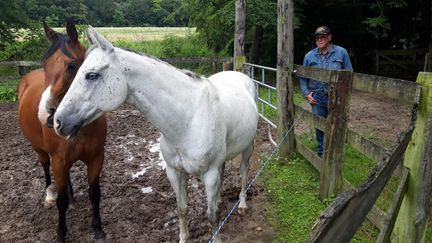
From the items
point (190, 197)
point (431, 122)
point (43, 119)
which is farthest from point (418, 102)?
point (190, 197)

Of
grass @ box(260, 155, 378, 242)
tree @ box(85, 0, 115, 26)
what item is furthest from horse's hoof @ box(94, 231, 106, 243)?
tree @ box(85, 0, 115, 26)

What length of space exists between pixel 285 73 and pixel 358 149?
1.96 metres

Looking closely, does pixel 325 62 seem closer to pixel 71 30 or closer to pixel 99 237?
pixel 71 30

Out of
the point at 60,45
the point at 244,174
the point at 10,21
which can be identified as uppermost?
the point at 10,21

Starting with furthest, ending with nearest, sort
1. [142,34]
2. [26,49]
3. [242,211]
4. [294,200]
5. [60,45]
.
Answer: [142,34]
[26,49]
[294,200]
[242,211]
[60,45]

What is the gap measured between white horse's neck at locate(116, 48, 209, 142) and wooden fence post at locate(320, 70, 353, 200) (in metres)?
1.39

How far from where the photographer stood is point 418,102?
191 centimetres

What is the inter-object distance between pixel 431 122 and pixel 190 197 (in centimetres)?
287

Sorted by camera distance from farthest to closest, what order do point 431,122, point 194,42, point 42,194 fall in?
point 194,42, point 42,194, point 431,122

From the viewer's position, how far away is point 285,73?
489 centimetres

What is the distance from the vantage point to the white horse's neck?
2479 millimetres

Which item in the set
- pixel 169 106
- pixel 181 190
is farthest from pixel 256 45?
pixel 169 106

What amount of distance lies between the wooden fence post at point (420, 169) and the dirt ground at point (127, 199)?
1597 mm

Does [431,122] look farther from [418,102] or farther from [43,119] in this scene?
[43,119]
